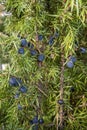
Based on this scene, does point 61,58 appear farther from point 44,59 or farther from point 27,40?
point 27,40

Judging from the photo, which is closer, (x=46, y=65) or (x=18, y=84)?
(x=18, y=84)

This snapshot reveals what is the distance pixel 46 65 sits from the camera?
7.04ft

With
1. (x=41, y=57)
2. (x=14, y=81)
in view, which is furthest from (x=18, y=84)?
(x=41, y=57)

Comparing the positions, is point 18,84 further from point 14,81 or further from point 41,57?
point 41,57

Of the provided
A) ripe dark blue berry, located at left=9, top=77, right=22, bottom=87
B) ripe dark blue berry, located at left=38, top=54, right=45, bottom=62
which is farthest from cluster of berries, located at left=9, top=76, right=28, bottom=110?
ripe dark blue berry, located at left=38, top=54, right=45, bottom=62

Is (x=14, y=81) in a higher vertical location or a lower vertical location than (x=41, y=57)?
lower

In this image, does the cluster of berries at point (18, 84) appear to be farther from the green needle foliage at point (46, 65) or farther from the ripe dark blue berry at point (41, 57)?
the ripe dark blue berry at point (41, 57)

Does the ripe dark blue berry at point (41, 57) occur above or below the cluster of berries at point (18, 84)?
above

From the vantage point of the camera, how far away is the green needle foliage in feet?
6.46

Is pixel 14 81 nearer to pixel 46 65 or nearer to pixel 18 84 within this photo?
pixel 18 84

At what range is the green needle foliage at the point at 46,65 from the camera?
1970mm

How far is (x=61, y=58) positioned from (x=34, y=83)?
24cm

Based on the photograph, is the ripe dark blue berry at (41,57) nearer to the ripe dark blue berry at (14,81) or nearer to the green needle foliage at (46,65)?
the green needle foliage at (46,65)

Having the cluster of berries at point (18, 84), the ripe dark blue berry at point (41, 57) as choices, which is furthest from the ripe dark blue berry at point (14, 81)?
the ripe dark blue berry at point (41, 57)
